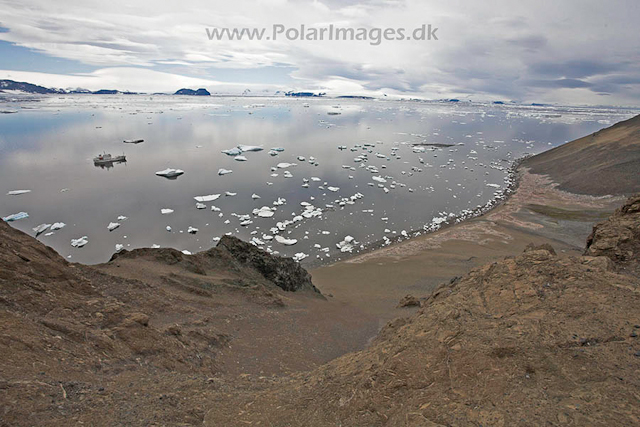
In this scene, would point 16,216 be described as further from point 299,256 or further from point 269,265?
point 269,265

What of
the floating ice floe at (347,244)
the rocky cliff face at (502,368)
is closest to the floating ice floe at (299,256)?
the floating ice floe at (347,244)

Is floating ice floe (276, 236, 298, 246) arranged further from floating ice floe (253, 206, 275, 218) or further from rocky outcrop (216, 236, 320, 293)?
rocky outcrop (216, 236, 320, 293)

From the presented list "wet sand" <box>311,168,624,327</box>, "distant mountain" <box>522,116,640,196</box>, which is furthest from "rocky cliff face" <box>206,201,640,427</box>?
"distant mountain" <box>522,116,640,196</box>

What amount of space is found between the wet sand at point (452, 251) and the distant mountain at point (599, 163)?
7.88 ft

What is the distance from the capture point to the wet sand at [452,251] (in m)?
13.2

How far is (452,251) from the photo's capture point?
16406 mm

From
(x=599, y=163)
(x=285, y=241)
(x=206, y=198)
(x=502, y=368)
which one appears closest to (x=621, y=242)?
(x=502, y=368)

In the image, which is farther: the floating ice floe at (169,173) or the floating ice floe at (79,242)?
the floating ice floe at (169,173)

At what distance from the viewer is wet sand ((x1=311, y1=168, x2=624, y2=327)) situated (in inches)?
519

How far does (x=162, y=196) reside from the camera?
926 inches

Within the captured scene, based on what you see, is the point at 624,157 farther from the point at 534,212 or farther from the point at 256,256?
the point at 256,256

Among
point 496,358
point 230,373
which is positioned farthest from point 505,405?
point 230,373

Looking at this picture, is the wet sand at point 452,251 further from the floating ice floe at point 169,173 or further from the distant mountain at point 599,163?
the floating ice floe at point 169,173

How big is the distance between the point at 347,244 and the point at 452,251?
5.27 meters
